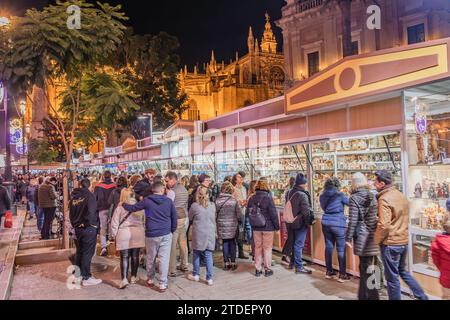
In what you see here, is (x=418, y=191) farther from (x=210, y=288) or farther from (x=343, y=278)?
(x=210, y=288)

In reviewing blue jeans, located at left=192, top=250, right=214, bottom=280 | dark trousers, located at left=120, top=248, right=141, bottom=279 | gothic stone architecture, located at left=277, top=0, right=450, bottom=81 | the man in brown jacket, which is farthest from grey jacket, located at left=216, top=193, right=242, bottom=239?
gothic stone architecture, located at left=277, top=0, right=450, bottom=81

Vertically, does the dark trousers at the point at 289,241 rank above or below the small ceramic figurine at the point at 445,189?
below

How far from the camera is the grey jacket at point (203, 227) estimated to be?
19.5 feet

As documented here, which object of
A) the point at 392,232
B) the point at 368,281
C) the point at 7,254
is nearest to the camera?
the point at 392,232

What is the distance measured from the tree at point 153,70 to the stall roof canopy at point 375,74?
2746cm

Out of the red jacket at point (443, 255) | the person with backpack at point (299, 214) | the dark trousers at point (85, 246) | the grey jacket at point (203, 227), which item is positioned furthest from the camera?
the person with backpack at point (299, 214)

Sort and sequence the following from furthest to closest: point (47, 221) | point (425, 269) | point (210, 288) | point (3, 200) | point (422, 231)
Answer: point (47, 221), point (3, 200), point (210, 288), point (422, 231), point (425, 269)

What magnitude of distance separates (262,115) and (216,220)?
346cm

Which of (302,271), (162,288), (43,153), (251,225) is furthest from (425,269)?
(43,153)

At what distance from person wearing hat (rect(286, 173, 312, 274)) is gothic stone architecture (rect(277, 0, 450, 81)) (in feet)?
58.9

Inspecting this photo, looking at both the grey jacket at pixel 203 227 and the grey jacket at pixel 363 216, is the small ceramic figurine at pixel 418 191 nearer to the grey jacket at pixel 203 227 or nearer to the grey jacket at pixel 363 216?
the grey jacket at pixel 363 216

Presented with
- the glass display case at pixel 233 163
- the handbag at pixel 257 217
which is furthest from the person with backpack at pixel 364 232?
the glass display case at pixel 233 163

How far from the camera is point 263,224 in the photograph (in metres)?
6.09

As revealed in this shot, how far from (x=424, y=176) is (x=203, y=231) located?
3653 mm
